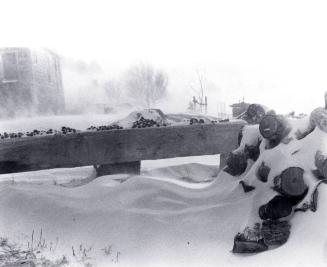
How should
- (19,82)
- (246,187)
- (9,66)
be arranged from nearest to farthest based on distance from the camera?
1. (246,187)
2. (19,82)
3. (9,66)

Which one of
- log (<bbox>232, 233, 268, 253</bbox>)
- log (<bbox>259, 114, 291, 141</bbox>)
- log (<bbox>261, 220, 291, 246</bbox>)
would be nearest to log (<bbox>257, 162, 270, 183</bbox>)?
log (<bbox>259, 114, 291, 141</bbox>)

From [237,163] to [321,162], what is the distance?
1.89 metres

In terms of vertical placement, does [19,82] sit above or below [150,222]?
above

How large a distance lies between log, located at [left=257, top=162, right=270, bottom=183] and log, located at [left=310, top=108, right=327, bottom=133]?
29.9 inches

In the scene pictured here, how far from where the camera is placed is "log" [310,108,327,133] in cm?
393

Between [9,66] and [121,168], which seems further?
[9,66]

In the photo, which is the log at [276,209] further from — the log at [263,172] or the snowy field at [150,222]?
the log at [263,172]

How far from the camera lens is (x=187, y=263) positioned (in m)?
3.60

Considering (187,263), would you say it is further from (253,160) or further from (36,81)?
(36,81)

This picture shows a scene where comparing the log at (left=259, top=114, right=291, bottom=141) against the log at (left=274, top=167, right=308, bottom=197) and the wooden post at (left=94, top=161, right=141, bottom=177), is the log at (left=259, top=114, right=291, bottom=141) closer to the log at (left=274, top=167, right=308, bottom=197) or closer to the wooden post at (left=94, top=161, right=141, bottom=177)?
the log at (left=274, top=167, right=308, bottom=197)

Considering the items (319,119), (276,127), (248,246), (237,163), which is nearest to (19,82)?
(237,163)

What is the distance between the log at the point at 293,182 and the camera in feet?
12.0

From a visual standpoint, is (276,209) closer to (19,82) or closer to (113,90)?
(19,82)

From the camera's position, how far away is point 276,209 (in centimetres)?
380
